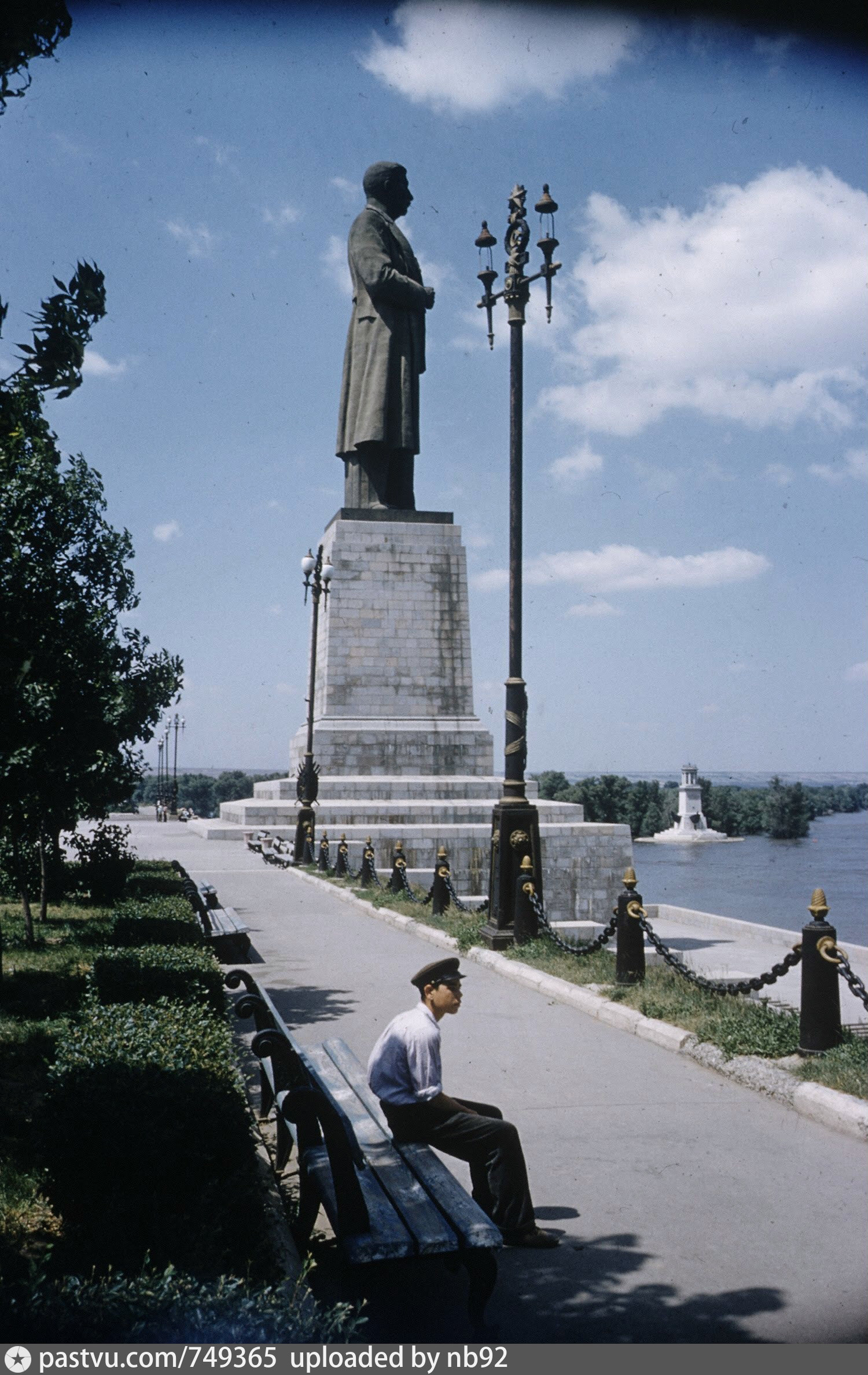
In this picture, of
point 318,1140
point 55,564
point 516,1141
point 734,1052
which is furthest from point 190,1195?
point 55,564

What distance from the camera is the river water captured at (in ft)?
95.5

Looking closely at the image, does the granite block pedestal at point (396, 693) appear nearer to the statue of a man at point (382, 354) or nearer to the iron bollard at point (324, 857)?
the statue of a man at point (382, 354)

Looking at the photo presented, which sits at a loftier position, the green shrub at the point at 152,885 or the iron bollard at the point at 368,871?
the green shrub at the point at 152,885

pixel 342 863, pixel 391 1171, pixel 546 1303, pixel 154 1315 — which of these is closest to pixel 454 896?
pixel 342 863

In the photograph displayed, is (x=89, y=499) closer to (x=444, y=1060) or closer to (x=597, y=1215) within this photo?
(x=444, y=1060)

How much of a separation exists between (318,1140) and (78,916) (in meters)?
9.84

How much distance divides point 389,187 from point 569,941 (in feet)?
72.7

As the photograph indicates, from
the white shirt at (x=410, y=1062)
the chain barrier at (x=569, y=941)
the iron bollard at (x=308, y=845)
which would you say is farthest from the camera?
the iron bollard at (x=308, y=845)

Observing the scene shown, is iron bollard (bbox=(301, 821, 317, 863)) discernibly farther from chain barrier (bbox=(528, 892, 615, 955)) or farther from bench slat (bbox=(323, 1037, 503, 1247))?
bench slat (bbox=(323, 1037, 503, 1247))

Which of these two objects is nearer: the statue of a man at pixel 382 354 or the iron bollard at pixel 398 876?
the iron bollard at pixel 398 876

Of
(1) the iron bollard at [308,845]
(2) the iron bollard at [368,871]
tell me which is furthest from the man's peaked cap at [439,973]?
(1) the iron bollard at [308,845]

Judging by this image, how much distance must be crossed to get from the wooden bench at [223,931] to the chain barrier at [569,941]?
9.43 ft

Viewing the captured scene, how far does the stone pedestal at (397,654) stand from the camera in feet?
84.3
